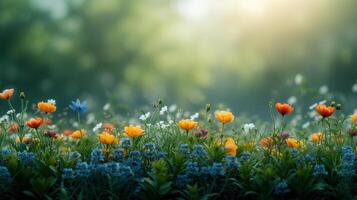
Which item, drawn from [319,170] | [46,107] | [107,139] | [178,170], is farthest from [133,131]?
[319,170]

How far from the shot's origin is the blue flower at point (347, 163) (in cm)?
386

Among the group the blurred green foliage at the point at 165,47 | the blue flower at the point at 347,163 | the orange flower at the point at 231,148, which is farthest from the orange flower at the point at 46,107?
the blurred green foliage at the point at 165,47

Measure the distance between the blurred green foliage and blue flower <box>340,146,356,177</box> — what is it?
68.9ft

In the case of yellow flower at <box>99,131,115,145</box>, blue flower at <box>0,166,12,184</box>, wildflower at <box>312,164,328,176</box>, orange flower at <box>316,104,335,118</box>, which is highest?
orange flower at <box>316,104,335,118</box>

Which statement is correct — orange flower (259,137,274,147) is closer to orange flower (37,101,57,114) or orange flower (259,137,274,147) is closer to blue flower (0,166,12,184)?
orange flower (37,101,57,114)

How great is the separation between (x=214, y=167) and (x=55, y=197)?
1.03 metres

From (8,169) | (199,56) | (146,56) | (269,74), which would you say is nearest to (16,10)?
(146,56)

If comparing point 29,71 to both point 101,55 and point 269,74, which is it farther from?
point 269,74

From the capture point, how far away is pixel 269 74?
28016 mm

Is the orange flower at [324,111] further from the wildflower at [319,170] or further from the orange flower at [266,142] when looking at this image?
the wildflower at [319,170]

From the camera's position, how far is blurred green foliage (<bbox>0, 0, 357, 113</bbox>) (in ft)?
84.5

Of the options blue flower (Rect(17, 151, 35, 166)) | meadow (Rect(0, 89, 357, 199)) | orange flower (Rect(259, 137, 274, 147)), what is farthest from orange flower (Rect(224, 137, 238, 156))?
blue flower (Rect(17, 151, 35, 166))

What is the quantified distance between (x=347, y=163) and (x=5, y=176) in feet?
7.24

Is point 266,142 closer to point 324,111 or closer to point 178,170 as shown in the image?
point 324,111
